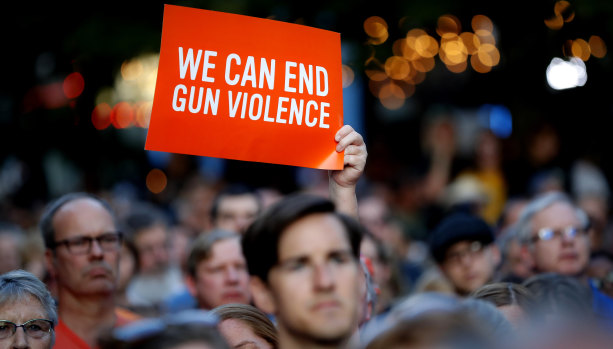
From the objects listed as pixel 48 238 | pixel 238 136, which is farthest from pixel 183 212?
pixel 238 136

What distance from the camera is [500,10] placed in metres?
9.52

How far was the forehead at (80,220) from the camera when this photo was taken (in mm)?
4652

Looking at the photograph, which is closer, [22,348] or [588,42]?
[22,348]

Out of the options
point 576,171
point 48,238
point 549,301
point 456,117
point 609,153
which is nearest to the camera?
point 549,301

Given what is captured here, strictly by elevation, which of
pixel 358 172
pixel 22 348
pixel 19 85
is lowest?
pixel 22 348

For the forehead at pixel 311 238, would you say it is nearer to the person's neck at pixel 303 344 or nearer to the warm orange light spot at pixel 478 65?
the person's neck at pixel 303 344

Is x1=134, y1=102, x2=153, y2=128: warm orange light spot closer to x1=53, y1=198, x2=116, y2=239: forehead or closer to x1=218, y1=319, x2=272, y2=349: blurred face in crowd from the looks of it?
x1=53, y1=198, x2=116, y2=239: forehead

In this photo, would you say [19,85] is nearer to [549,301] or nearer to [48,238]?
[48,238]

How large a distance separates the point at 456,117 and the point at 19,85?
7.25m

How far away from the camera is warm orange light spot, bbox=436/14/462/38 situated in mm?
9633

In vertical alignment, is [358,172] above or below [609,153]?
below

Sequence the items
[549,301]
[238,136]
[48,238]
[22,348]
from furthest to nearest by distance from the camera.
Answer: [48,238] < [549,301] < [238,136] < [22,348]

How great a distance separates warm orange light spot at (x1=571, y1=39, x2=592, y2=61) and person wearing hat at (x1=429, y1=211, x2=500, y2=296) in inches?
165

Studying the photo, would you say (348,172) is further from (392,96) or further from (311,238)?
(392,96)
